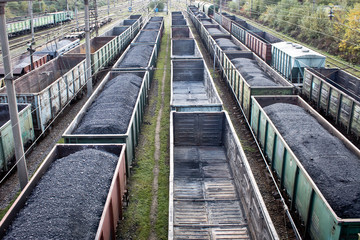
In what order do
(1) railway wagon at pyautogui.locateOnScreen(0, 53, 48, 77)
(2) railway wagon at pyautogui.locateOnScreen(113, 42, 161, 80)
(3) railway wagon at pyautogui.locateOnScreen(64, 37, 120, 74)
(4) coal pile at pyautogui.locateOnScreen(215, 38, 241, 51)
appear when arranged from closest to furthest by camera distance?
1. (2) railway wagon at pyautogui.locateOnScreen(113, 42, 161, 80)
2. (1) railway wagon at pyautogui.locateOnScreen(0, 53, 48, 77)
3. (3) railway wagon at pyautogui.locateOnScreen(64, 37, 120, 74)
4. (4) coal pile at pyautogui.locateOnScreen(215, 38, 241, 51)

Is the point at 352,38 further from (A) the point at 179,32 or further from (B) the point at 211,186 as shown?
(B) the point at 211,186

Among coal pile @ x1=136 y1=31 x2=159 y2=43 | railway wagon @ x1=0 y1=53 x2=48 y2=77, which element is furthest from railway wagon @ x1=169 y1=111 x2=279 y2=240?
coal pile @ x1=136 y1=31 x2=159 y2=43

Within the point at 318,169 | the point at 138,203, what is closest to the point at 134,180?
the point at 138,203

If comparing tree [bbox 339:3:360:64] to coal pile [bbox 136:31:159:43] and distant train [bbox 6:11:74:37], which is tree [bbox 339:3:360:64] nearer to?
coal pile [bbox 136:31:159:43]

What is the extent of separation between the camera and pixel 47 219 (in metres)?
6.50

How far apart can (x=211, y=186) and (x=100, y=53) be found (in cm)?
1558

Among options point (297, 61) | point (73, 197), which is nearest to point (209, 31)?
point (297, 61)

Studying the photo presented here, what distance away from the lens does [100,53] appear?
22797 mm

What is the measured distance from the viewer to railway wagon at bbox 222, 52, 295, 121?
14.1 metres

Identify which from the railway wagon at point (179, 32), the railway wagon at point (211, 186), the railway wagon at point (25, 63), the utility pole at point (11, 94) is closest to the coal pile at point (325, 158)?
the railway wagon at point (211, 186)

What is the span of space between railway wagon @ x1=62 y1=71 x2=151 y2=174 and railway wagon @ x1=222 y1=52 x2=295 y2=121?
15.7ft

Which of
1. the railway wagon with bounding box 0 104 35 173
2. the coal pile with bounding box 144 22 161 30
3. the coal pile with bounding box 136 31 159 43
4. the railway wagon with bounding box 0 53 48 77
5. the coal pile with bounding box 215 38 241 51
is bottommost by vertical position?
the railway wagon with bounding box 0 104 35 173

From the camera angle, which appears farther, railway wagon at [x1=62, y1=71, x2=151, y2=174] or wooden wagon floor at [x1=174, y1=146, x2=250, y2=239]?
railway wagon at [x1=62, y1=71, x2=151, y2=174]

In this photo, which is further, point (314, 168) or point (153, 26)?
point (153, 26)
